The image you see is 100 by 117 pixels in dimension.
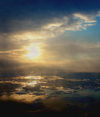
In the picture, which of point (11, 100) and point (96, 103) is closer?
point (96, 103)

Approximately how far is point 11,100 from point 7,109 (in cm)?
484

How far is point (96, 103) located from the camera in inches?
1101

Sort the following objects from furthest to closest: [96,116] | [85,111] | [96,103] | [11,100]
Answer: [11,100] < [96,103] < [85,111] < [96,116]

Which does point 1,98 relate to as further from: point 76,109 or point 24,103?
point 76,109

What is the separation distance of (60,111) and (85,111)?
12.0 feet

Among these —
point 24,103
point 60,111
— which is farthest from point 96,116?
point 24,103

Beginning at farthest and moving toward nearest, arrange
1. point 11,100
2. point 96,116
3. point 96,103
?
1. point 11,100
2. point 96,103
3. point 96,116

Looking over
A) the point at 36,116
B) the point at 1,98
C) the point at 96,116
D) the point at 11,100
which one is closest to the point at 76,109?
the point at 96,116

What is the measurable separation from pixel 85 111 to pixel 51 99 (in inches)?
335

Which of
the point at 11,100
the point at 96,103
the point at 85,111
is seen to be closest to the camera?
the point at 85,111

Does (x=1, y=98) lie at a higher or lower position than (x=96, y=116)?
higher

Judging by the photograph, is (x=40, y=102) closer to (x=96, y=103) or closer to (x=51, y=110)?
(x=51, y=110)

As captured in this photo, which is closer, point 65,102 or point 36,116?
point 36,116

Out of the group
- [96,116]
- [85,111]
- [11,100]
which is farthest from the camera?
[11,100]
